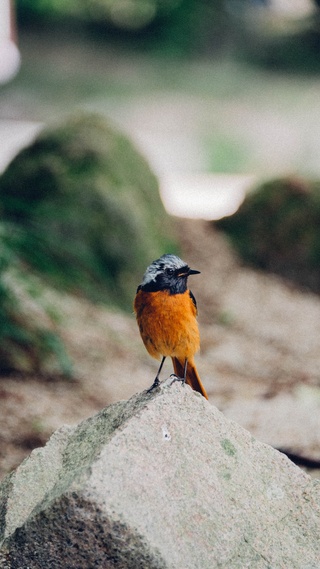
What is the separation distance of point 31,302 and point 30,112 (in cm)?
1122

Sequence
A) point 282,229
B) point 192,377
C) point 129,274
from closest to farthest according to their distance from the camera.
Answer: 1. point 192,377
2. point 129,274
3. point 282,229

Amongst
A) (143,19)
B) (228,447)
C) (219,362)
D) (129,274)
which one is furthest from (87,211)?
(143,19)

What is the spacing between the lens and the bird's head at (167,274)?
3.26 metres

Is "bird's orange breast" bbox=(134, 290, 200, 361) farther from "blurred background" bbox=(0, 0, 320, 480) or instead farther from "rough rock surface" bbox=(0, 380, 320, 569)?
"blurred background" bbox=(0, 0, 320, 480)

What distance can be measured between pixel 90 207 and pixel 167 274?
3.23m

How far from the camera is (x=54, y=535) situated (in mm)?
2445

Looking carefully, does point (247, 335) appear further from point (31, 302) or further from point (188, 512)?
point (188, 512)

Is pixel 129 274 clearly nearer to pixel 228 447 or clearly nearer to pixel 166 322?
pixel 166 322

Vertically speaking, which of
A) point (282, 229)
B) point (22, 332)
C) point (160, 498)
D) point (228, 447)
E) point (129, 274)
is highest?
point (282, 229)

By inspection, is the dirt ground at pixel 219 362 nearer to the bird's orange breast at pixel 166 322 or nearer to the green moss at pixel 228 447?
the bird's orange breast at pixel 166 322

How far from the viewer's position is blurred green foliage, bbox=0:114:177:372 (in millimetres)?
5883

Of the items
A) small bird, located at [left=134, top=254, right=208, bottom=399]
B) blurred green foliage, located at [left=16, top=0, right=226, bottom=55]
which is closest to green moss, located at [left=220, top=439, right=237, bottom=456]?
small bird, located at [left=134, top=254, right=208, bottom=399]

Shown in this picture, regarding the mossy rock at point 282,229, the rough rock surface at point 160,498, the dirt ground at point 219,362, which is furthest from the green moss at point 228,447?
the mossy rock at point 282,229

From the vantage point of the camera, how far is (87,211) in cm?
639
